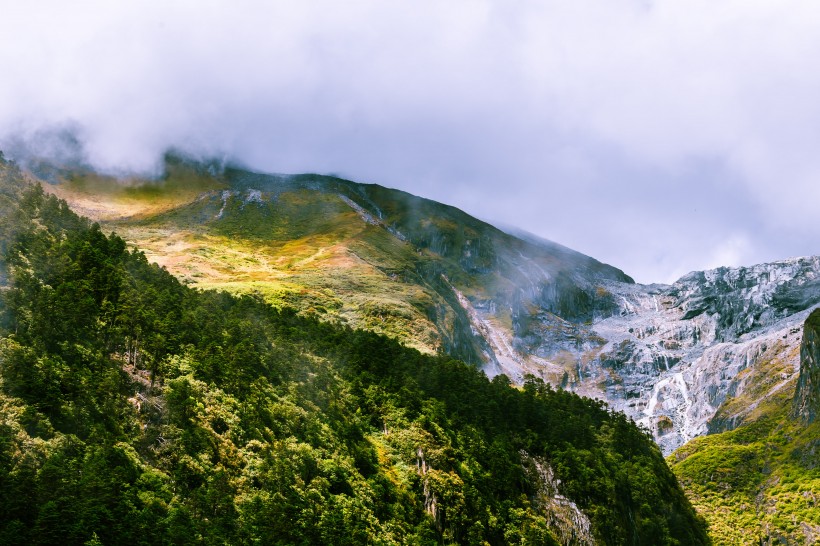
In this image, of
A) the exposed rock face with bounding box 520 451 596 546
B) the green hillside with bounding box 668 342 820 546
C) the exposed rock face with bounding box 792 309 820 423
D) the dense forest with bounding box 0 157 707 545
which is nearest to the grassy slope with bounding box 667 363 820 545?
the green hillside with bounding box 668 342 820 546

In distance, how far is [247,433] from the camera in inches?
1726

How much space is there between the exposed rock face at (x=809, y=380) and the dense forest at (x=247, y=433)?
85794 mm

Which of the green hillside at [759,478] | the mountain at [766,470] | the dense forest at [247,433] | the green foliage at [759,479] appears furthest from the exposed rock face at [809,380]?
the dense forest at [247,433]

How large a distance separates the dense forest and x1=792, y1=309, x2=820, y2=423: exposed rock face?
281 ft

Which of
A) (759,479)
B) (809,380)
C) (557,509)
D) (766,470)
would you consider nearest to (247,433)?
(557,509)

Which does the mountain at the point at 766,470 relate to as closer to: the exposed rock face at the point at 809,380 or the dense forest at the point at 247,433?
the exposed rock face at the point at 809,380

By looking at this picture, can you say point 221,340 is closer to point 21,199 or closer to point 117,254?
point 117,254

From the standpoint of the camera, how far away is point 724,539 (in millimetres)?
110250

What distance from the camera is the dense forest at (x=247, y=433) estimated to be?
31531 mm

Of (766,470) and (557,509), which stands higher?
(766,470)

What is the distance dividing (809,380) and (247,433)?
156 metres

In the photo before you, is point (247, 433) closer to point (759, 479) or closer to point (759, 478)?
point (759, 479)

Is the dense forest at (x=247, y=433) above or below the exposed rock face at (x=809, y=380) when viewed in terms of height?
below

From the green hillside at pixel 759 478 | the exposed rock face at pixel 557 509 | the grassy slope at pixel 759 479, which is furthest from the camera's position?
the green hillside at pixel 759 478
